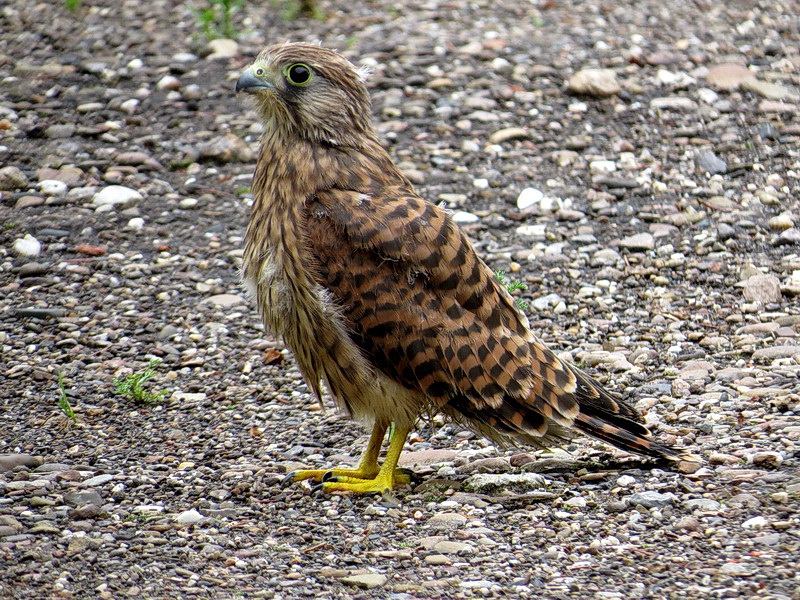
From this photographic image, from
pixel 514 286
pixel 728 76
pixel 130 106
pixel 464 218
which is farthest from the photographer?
pixel 728 76

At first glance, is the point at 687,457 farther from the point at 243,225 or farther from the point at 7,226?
the point at 7,226

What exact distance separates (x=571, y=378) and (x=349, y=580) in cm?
120

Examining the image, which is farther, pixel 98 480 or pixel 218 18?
pixel 218 18

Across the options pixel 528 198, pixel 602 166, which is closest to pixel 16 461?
pixel 528 198

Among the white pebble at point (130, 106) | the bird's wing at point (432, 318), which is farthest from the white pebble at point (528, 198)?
the white pebble at point (130, 106)

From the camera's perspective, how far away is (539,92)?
696 centimetres

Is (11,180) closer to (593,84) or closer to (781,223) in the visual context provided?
(593,84)

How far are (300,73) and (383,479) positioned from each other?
1543mm

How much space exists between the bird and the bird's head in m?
0.11

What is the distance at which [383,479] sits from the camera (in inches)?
155

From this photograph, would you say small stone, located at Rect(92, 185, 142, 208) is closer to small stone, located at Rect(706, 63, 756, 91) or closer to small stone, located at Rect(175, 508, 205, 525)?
small stone, located at Rect(175, 508, 205, 525)

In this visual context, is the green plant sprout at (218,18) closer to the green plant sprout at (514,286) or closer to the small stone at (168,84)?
the small stone at (168,84)

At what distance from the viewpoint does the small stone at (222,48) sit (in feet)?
23.9

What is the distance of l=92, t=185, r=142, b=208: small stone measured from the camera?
233 inches
